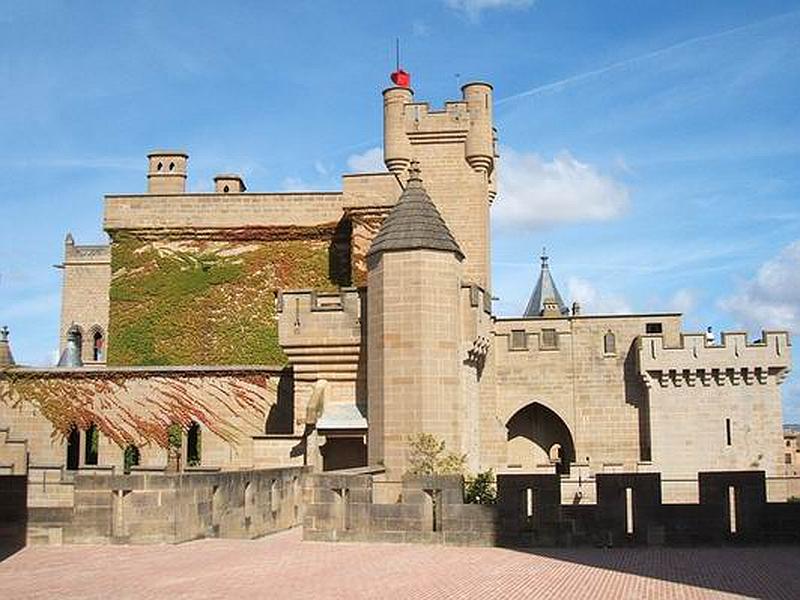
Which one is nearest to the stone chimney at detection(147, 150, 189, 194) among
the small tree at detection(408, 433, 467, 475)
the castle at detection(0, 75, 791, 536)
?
the castle at detection(0, 75, 791, 536)

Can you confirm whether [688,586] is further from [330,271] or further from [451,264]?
[330,271]

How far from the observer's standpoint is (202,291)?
122ft

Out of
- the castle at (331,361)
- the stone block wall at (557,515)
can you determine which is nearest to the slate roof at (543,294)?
the castle at (331,361)

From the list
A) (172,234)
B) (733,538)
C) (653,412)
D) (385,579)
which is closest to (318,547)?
(385,579)

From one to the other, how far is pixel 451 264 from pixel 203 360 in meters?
17.4

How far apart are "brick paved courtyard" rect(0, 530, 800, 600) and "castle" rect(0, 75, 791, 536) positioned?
26.8ft

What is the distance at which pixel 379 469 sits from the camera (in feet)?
64.0

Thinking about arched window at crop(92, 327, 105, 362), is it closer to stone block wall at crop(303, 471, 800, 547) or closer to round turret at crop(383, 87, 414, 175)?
round turret at crop(383, 87, 414, 175)

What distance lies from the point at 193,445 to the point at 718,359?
56.1ft

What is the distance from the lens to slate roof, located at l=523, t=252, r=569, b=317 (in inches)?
1943

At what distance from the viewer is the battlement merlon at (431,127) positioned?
3616 cm

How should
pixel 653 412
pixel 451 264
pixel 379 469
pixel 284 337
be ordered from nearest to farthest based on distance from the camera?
1. pixel 379 469
2. pixel 451 264
3. pixel 284 337
4. pixel 653 412

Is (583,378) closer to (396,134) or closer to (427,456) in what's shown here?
(396,134)

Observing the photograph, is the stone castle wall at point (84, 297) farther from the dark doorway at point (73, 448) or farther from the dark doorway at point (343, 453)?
the dark doorway at point (343, 453)
